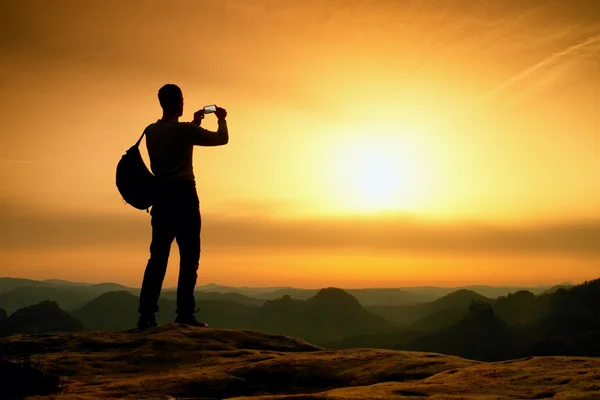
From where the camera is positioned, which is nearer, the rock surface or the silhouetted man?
the rock surface

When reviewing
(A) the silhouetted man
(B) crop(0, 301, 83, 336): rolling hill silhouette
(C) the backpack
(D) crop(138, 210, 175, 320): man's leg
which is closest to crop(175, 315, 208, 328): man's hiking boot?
(A) the silhouetted man

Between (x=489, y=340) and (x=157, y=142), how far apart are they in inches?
4966

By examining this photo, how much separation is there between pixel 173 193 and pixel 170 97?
5.72 feet

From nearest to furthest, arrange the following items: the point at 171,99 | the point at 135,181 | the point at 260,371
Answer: the point at 260,371 → the point at 135,181 → the point at 171,99

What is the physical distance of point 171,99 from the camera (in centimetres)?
965

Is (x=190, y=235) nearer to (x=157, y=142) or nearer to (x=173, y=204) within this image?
(x=173, y=204)

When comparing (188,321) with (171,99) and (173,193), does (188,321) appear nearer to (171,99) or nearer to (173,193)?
(173,193)

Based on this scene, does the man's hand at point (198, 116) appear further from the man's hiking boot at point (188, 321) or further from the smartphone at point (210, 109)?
the man's hiking boot at point (188, 321)

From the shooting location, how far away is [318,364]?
712cm

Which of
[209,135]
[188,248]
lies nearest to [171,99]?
[209,135]

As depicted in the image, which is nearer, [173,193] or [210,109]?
[173,193]

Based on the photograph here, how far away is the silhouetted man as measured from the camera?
9555 millimetres

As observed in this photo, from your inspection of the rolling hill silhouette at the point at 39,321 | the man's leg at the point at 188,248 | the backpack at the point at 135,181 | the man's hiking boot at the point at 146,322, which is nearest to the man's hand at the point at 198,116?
the backpack at the point at 135,181

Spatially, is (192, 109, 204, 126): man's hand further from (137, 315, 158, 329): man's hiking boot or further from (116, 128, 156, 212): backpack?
(137, 315, 158, 329): man's hiking boot
